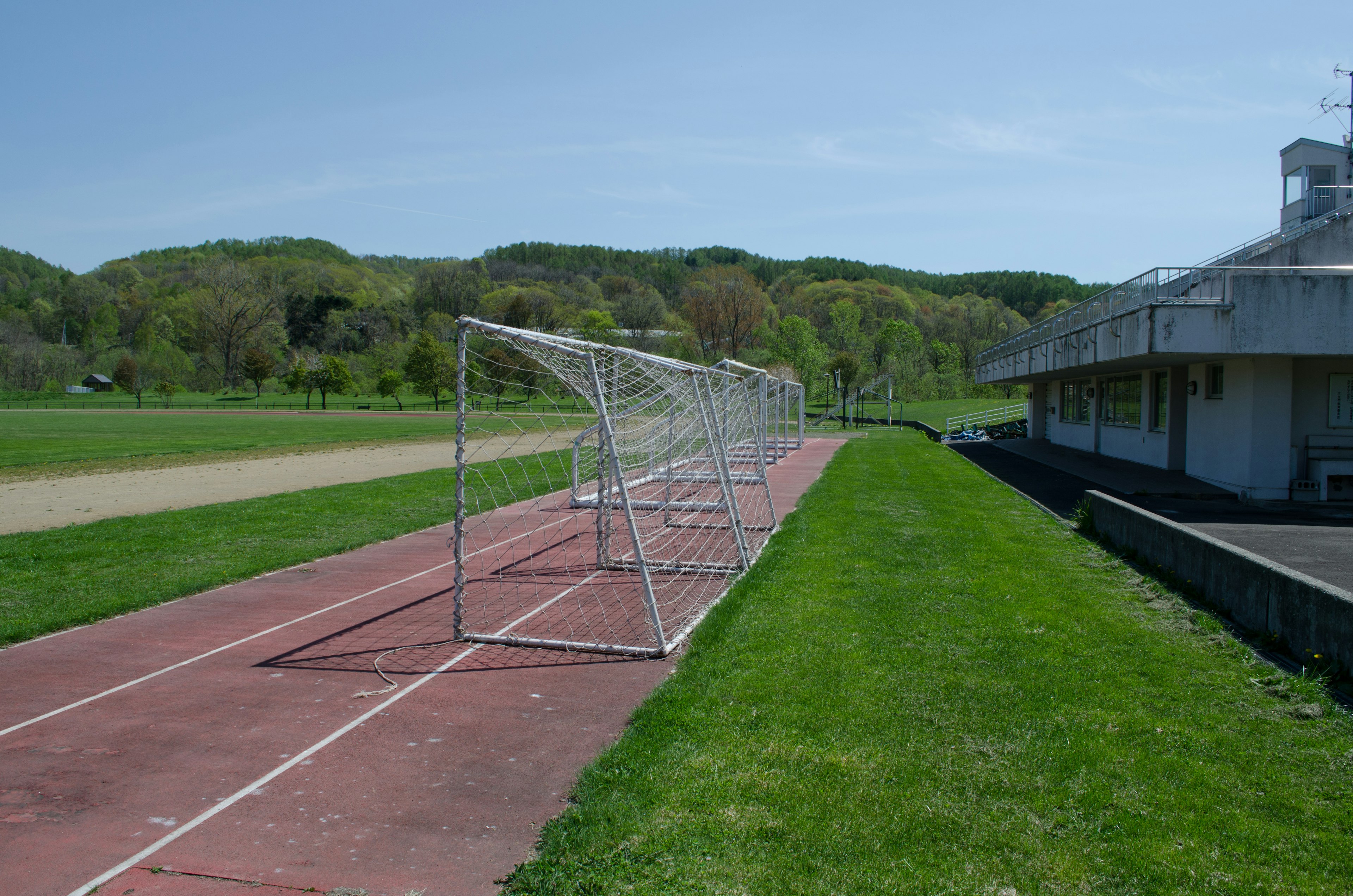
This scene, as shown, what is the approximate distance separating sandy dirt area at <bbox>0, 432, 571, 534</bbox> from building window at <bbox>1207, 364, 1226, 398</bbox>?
1324 cm

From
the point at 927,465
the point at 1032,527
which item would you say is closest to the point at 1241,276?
the point at 1032,527

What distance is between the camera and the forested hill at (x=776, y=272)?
11062 cm

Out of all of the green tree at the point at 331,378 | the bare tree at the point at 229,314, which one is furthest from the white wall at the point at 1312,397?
the bare tree at the point at 229,314

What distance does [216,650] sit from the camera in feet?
22.1

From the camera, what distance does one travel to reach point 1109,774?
431 centimetres

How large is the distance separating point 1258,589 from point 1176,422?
594 inches

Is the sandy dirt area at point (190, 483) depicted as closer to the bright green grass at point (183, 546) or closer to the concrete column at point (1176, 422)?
the bright green grass at point (183, 546)

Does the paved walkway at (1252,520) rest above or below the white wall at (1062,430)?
below

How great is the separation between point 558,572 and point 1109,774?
6.42 metres

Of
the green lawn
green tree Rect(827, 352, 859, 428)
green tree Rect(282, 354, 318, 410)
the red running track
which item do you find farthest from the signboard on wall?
green tree Rect(282, 354, 318, 410)

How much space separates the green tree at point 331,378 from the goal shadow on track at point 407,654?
7568 centimetres

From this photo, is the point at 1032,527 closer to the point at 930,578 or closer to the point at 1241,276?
the point at 930,578

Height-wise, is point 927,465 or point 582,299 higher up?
point 582,299

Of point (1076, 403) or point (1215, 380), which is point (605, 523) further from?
point (1076, 403)
